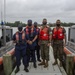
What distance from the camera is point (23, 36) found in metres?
7.20

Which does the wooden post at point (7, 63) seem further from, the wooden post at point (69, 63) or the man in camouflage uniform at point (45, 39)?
the wooden post at point (69, 63)

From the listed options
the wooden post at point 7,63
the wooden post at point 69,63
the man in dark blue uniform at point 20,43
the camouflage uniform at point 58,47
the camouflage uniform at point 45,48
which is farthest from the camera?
the camouflage uniform at point 58,47

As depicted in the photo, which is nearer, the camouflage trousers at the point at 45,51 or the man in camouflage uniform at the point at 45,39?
the man in camouflage uniform at the point at 45,39

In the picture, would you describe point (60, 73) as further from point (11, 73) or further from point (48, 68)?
point (11, 73)

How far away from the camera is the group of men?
7.27 metres

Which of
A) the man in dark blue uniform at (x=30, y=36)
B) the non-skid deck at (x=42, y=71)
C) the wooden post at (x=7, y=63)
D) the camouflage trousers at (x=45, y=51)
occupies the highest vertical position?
the man in dark blue uniform at (x=30, y=36)

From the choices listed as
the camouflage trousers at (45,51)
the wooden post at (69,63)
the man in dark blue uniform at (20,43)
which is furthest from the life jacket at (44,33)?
the wooden post at (69,63)

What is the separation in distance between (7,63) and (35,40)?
3.97ft

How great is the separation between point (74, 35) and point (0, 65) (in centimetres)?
392

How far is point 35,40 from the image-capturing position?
25.5ft

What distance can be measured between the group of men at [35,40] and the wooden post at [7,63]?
1.02 feet

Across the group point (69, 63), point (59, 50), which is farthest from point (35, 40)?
point (69, 63)

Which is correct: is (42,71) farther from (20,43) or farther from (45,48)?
(20,43)

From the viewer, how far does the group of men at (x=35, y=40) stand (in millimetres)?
7271
